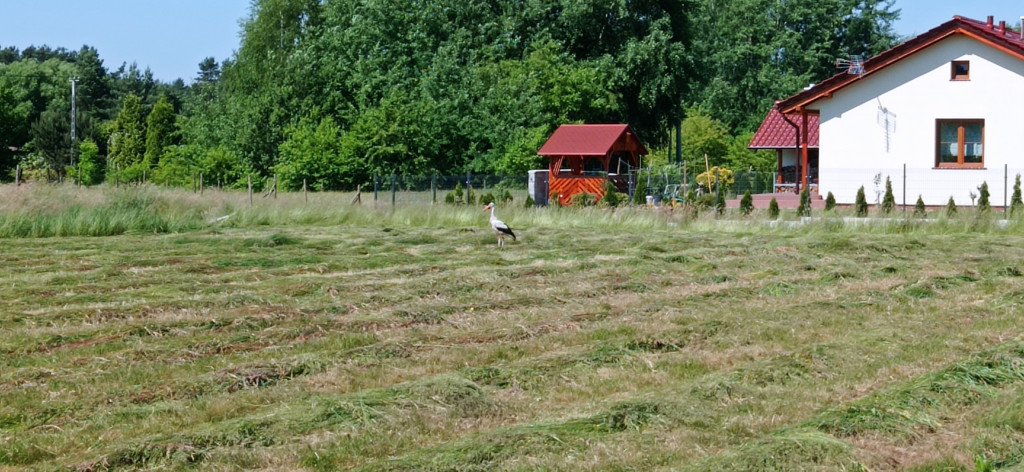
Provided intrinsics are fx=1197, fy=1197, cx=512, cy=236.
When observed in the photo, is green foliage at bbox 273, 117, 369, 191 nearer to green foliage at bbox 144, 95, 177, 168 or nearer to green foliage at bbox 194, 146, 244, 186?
green foliage at bbox 194, 146, 244, 186

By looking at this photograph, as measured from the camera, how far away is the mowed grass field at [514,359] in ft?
20.5

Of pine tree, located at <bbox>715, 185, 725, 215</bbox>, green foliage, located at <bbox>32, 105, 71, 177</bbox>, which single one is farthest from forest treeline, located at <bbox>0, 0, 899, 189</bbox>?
pine tree, located at <bbox>715, 185, 725, 215</bbox>

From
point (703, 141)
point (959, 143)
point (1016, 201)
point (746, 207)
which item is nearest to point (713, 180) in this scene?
point (959, 143)

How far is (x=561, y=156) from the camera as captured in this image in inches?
1582

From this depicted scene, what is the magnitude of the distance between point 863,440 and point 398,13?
48228 millimetres

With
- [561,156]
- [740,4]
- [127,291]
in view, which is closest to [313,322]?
[127,291]

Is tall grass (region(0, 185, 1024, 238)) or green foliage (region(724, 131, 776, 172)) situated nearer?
tall grass (region(0, 185, 1024, 238))

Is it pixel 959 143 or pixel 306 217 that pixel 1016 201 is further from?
pixel 306 217

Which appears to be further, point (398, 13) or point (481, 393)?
point (398, 13)

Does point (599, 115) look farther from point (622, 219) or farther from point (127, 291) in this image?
point (127, 291)

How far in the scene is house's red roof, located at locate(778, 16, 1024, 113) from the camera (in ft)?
105

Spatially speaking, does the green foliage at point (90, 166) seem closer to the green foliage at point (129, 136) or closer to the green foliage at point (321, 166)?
the green foliage at point (129, 136)

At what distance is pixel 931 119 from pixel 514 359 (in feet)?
89.4

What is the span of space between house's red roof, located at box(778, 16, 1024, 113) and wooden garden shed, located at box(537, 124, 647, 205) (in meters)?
6.70
